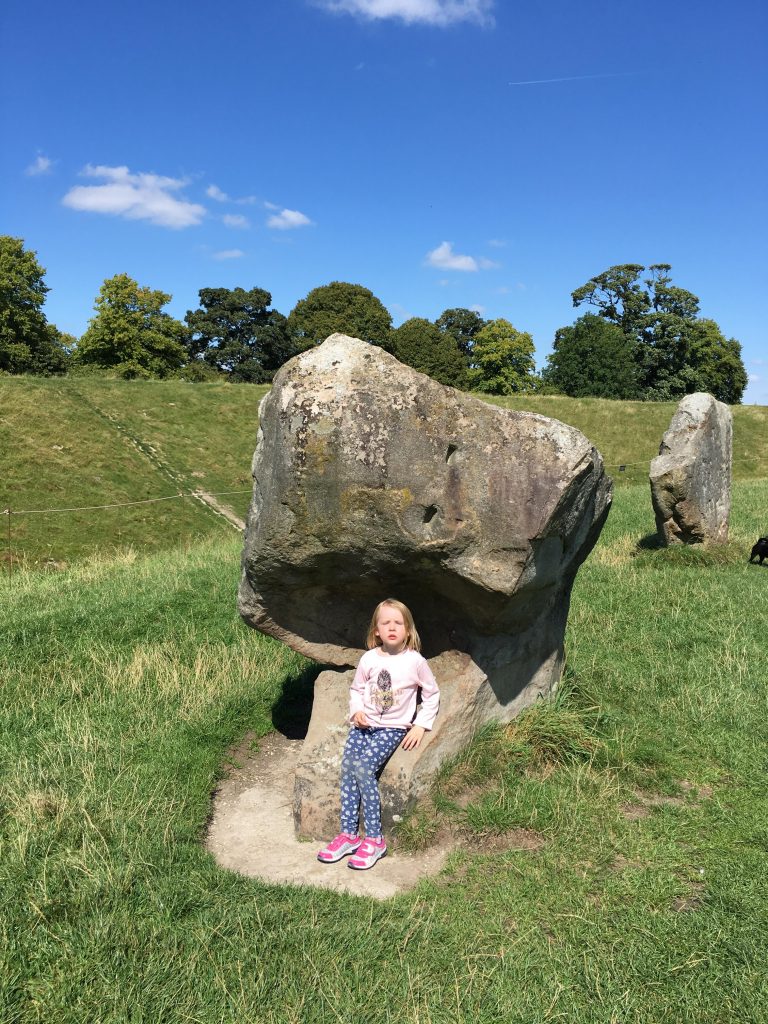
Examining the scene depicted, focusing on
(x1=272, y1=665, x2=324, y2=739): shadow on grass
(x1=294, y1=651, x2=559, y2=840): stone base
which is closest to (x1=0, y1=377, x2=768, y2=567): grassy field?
(x1=272, y1=665, x2=324, y2=739): shadow on grass

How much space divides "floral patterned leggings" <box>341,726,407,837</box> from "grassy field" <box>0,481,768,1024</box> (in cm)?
29

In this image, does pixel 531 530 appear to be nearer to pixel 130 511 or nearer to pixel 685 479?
pixel 685 479

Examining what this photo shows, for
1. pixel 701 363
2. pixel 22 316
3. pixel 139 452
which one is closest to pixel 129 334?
pixel 22 316

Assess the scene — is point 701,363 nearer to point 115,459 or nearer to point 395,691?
point 115,459

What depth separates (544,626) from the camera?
21.2 ft

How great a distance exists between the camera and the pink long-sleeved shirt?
5445mm

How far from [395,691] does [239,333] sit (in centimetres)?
6003

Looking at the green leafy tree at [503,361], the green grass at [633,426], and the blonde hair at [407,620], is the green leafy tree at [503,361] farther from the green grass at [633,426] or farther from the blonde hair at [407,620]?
the blonde hair at [407,620]

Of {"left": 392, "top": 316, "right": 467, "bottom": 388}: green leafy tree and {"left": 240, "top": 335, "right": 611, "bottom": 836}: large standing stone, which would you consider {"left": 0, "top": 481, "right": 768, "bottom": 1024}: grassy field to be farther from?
{"left": 392, "top": 316, "right": 467, "bottom": 388}: green leafy tree

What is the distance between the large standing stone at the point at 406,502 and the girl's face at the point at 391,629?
0.31m

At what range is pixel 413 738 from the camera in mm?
5398

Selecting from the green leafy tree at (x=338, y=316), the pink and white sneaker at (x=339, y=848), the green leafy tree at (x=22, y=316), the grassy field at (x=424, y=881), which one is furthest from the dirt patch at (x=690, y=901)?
the green leafy tree at (x=338, y=316)

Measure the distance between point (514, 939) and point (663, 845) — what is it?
4.93ft

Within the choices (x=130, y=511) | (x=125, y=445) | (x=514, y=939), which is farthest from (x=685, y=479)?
(x=125, y=445)
